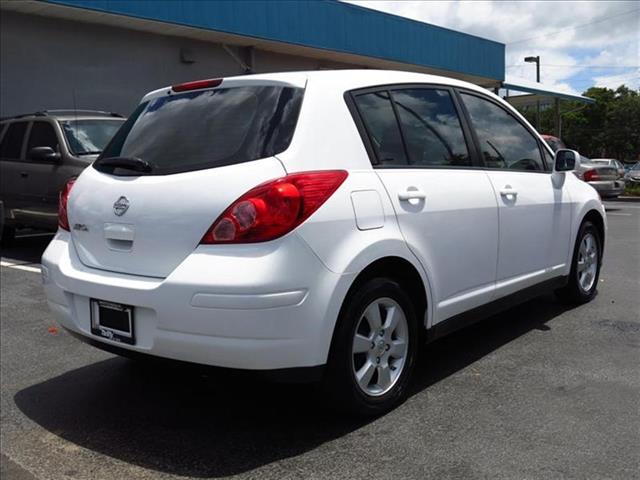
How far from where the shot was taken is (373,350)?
3.28m

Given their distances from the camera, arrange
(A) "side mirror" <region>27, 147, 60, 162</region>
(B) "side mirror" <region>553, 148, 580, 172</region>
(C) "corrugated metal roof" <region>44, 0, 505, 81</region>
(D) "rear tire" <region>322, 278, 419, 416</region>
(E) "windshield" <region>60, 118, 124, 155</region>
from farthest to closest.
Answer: (C) "corrugated metal roof" <region>44, 0, 505, 81</region> < (E) "windshield" <region>60, 118, 124, 155</region> < (A) "side mirror" <region>27, 147, 60, 162</region> < (B) "side mirror" <region>553, 148, 580, 172</region> < (D) "rear tire" <region>322, 278, 419, 416</region>

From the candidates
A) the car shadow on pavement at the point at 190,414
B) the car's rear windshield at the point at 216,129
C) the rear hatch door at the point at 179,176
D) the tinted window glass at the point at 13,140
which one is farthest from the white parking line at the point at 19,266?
the car's rear windshield at the point at 216,129

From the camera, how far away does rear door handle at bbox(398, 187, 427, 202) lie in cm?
338

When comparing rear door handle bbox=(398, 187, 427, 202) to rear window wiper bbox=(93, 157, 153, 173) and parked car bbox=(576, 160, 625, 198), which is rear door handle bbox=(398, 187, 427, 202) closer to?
rear window wiper bbox=(93, 157, 153, 173)

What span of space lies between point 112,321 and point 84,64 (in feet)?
39.7

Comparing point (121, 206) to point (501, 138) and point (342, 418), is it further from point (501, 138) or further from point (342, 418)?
point (501, 138)

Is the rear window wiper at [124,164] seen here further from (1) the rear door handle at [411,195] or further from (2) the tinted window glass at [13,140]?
(2) the tinted window glass at [13,140]

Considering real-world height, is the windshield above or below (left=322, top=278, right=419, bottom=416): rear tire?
above

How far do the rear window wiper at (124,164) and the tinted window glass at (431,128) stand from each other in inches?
55.4

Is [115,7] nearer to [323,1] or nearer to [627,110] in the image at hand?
[323,1]

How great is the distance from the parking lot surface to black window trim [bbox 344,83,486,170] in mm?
1217

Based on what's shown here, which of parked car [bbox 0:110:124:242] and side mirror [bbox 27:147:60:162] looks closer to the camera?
side mirror [bbox 27:147:60:162]

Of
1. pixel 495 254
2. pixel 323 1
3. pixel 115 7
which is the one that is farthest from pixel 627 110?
pixel 495 254

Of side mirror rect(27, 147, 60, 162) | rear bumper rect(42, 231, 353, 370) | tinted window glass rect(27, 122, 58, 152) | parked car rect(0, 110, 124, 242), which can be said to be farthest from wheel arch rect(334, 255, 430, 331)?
tinted window glass rect(27, 122, 58, 152)
